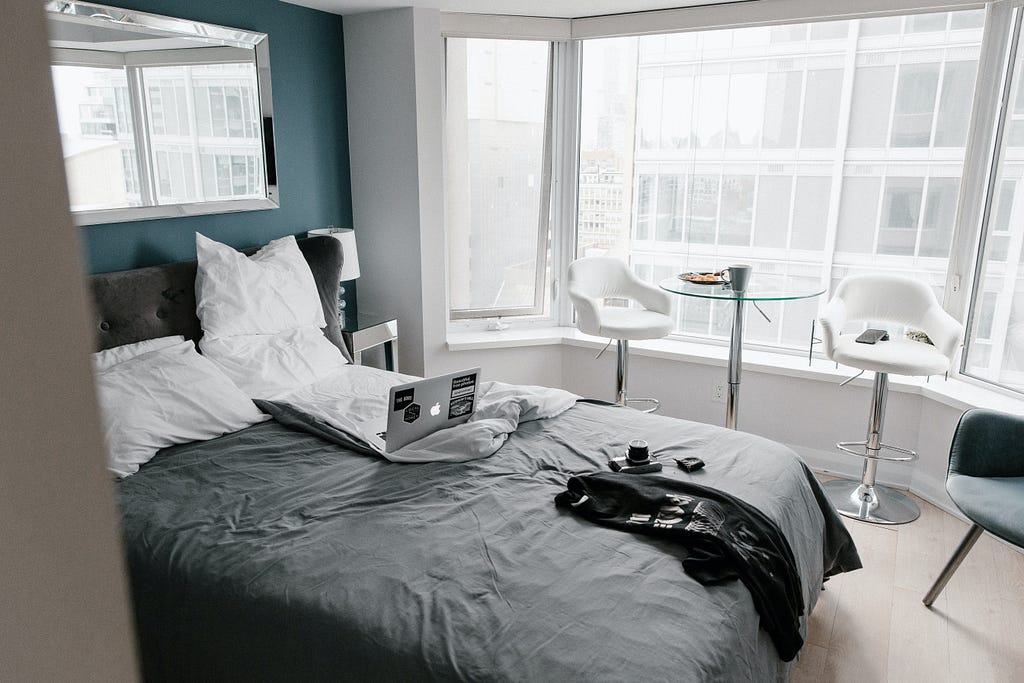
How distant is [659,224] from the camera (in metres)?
4.73

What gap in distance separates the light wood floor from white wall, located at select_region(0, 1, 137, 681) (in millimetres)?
2590

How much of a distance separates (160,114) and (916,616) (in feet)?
12.1

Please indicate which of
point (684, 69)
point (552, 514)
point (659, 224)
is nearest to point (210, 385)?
point (552, 514)

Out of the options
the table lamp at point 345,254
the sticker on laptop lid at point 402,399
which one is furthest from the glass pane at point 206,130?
the sticker on laptop lid at point 402,399

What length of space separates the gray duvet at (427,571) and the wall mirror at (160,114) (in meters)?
1.28

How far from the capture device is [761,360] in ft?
13.9

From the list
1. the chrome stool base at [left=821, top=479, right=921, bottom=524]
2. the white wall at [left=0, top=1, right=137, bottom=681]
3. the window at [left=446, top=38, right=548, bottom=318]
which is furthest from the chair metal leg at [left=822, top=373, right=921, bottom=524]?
the white wall at [left=0, top=1, right=137, bottom=681]

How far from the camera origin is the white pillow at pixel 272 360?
123 inches

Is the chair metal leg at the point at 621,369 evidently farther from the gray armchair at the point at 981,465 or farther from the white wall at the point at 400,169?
the gray armchair at the point at 981,465

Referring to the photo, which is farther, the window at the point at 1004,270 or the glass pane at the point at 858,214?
the glass pane at the point at 858,214

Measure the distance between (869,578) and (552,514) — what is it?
1618 millimetres

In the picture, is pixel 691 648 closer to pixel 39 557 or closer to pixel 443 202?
pixel 39 557

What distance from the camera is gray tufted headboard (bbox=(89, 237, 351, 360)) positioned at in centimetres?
296

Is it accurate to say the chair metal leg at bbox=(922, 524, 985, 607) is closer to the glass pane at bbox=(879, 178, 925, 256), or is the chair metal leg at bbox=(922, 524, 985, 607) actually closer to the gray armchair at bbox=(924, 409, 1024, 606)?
the gray armchair at bbox=(924, 409, 1024, 606)
